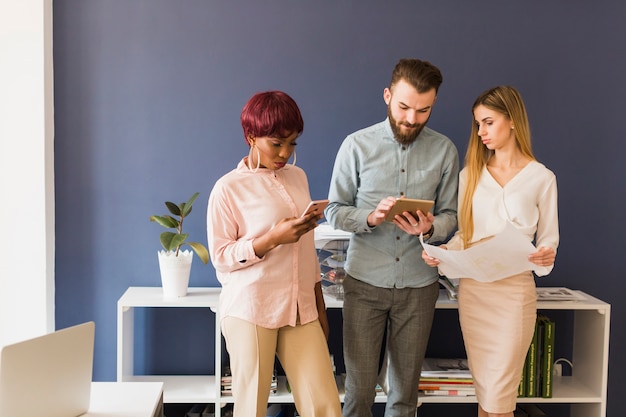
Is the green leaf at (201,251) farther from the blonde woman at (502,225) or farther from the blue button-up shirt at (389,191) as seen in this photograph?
the blonde woman at (502,225)

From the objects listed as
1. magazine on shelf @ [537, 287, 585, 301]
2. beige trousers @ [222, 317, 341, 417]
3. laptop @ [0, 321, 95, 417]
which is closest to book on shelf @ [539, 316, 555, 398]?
magazine on shelf @ [537, 287, 585, 301]

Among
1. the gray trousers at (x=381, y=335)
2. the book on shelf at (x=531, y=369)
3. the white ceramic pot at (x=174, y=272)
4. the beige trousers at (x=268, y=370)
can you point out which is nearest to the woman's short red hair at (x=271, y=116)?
the beige trousers at (x=268, y=370)

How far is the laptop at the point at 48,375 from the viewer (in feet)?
4.94

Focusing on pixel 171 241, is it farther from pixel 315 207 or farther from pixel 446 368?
pixel 446 368

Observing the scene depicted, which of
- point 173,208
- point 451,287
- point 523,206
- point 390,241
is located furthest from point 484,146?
point 173,208

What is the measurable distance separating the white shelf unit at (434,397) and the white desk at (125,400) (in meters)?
0.95

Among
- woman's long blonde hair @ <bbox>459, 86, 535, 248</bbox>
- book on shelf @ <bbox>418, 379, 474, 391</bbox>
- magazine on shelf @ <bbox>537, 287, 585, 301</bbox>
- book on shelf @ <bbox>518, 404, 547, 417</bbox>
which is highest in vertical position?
woman's long blonde hair @ <bbox>459, 86, 535, 248</bbox>

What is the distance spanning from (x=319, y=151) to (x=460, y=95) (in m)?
0.74

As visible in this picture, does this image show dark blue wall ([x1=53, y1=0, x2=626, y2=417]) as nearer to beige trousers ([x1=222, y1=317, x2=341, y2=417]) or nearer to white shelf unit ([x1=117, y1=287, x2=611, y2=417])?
white shelf unit ([x1=117, y1=287, x2=611, y2=417])

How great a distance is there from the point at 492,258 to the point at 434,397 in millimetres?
922

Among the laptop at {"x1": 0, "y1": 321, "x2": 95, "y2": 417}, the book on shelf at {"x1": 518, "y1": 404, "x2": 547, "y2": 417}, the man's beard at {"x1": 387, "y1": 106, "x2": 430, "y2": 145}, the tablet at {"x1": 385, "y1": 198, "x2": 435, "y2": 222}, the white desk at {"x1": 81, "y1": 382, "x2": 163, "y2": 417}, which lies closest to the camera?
the laptop at {"x1": 0, "y1": 321, "x2": 95, "y2": 417}

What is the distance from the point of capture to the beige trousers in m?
2.06

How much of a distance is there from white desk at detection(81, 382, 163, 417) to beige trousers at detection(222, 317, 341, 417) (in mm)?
246

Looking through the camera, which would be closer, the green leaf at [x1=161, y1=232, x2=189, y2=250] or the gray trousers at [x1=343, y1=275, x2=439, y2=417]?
the gray trousers at [x1=343, y1=275, x2=439, y2=417]
